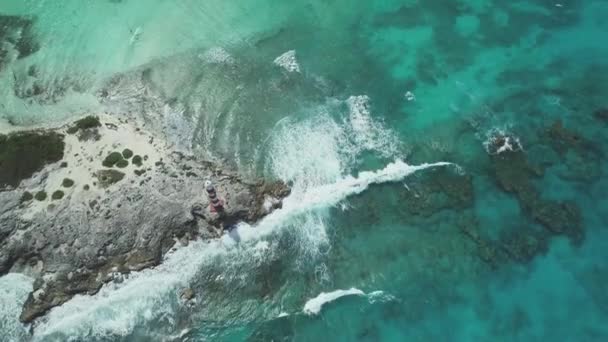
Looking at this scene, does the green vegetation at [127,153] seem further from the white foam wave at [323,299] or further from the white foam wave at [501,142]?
the white foam wave at [501,142]

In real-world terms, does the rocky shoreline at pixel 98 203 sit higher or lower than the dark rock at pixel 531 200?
higher

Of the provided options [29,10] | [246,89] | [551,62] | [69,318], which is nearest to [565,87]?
[551,62]

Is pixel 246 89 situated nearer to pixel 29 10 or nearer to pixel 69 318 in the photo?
pixel 69 318

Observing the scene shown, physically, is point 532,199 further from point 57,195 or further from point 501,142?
point 57,195

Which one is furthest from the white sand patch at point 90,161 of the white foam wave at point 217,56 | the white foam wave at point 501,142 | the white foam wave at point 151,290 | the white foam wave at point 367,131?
the white foam wave at point 501,142

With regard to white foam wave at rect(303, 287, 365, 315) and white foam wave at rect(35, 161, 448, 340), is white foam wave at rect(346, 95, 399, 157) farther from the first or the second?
white foam wave at rect(303, 287, 365, 315)

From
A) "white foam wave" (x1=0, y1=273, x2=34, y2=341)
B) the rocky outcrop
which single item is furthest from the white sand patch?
the rocky outcrop
